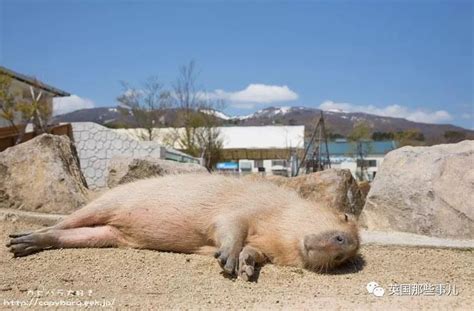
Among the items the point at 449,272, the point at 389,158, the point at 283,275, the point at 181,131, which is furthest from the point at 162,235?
the point at 181,131

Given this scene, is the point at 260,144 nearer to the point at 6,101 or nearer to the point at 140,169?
the point at 6,101

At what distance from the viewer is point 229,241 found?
389cm

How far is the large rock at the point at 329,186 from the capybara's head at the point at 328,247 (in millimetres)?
2945

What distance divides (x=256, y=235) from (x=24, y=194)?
390cm

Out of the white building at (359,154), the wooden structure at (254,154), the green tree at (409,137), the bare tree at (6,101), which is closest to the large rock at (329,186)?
the bare tree at (6,101)

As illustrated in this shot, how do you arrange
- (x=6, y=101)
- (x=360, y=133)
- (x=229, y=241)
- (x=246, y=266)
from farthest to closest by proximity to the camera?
(x=360, y=133), (x=6, y=101), (x=229, y=241), (x=246, y=266)

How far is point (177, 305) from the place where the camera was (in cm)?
307

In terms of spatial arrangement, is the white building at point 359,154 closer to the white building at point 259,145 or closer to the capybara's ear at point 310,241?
the white building at point 259,145

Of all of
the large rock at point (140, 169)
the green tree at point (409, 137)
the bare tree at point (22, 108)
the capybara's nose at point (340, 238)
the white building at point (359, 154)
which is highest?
the bare tree at point (22, 108)

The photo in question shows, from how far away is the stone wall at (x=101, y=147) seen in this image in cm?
1858

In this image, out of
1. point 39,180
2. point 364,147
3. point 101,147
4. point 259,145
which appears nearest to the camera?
point 39,180

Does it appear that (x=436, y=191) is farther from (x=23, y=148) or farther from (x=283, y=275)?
(x=23, y=148)

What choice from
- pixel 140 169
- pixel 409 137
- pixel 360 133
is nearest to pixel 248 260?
pixel 140 169

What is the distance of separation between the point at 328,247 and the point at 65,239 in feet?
6.72
